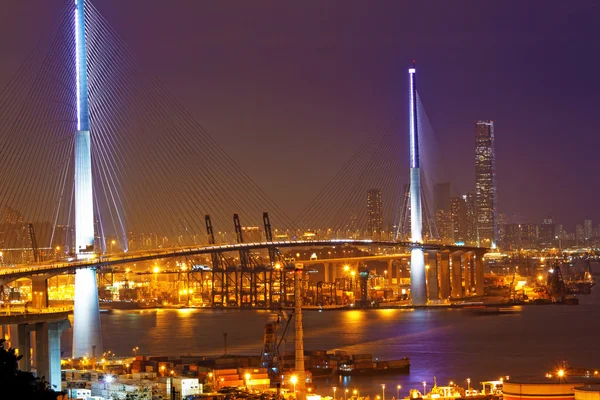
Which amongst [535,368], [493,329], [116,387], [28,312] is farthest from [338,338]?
[28,312]

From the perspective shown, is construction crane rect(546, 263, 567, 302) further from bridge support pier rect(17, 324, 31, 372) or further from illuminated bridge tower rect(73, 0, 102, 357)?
bridge support pier rect(17, 324, 31, 372)

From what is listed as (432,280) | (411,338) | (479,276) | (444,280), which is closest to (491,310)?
(444,280)

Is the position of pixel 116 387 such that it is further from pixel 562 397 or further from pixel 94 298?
pixel 562 397

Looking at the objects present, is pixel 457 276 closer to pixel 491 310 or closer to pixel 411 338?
pixel 491 310

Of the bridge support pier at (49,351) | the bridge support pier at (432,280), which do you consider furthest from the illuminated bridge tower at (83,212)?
the bridge support pier at (432,280)

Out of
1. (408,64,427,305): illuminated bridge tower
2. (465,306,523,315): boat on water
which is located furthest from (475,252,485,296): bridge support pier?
(408,64,427,305): illuminated bridge tower

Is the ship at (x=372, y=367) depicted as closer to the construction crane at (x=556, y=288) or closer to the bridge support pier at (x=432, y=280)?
the bridge support pier at (x=432, y=280)
